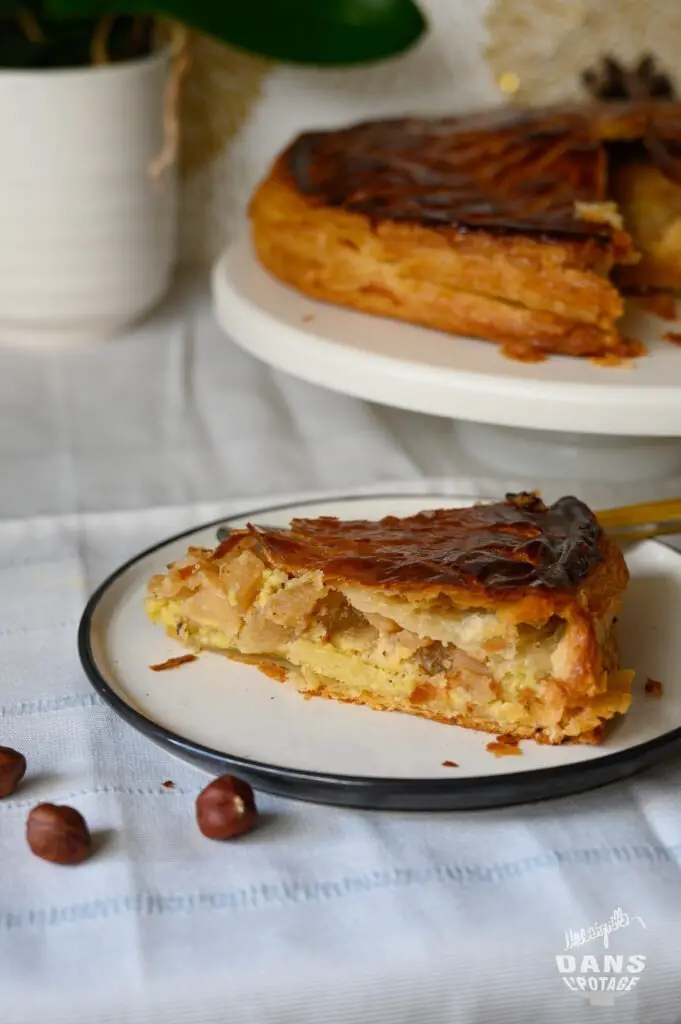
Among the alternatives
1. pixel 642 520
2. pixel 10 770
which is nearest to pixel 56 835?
pixel 10 770

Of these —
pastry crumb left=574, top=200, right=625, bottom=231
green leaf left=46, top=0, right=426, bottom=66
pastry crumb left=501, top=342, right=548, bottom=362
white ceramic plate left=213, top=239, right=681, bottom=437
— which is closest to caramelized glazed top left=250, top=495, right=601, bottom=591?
white ceramic plate left=213, top=239, right=681, bottom=437

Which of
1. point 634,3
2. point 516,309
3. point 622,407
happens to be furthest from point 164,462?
point 634,3

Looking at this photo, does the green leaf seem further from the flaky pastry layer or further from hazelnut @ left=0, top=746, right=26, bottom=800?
hazelnut @ left=0, top=746, right=26, bottom=800

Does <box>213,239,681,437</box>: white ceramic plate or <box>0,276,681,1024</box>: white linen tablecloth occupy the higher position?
<box>0,276,681,1024</box>: white linen tablecloth

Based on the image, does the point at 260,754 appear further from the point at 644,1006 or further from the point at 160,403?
the point at 160,403

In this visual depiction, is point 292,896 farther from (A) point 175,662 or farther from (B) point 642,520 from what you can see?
(B) point 642,520

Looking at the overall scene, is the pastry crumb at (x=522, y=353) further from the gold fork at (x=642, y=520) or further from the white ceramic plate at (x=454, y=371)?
the gold fork at (x=642, y=520)

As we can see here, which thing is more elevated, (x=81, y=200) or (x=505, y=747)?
(x=505, y=747)
